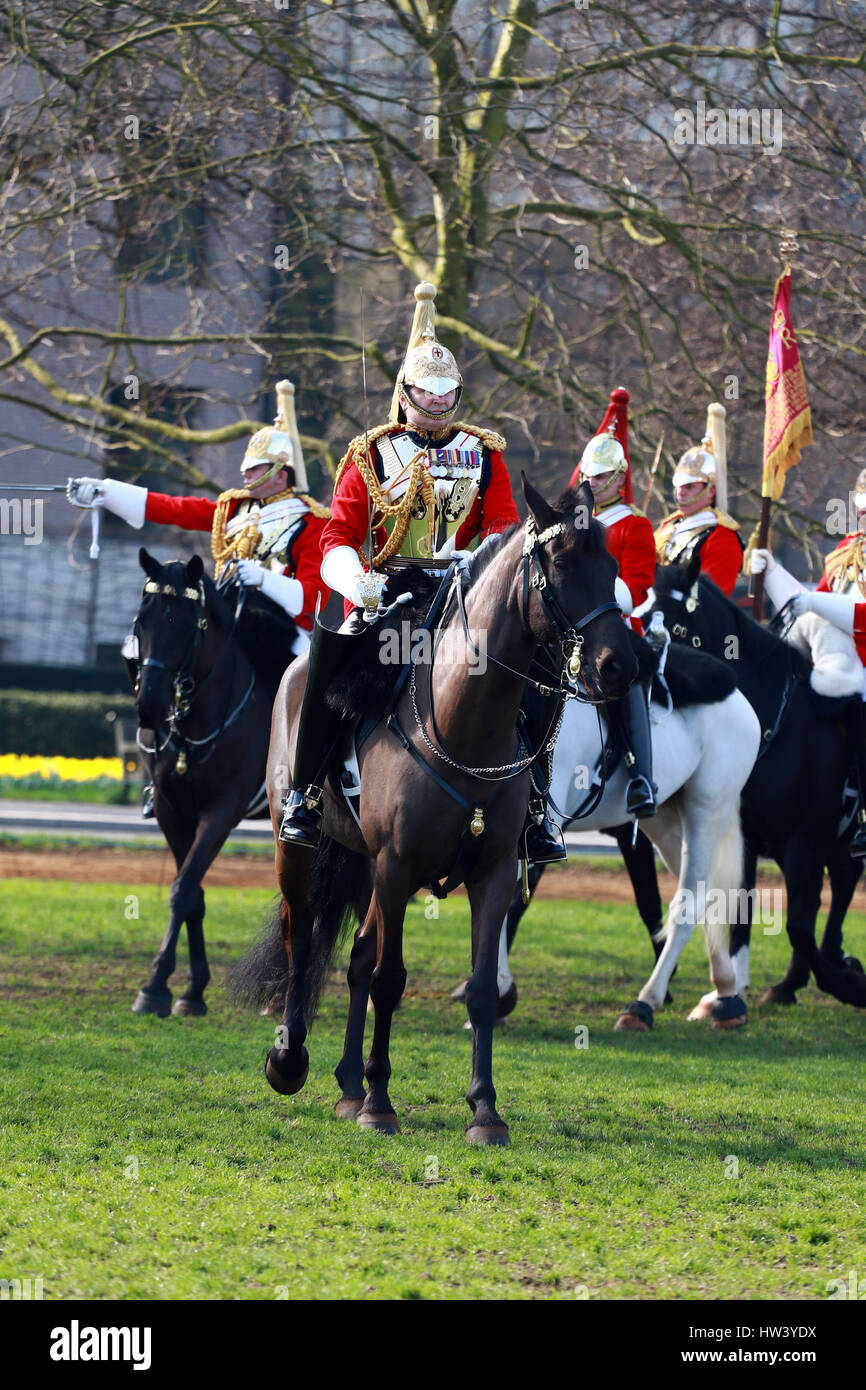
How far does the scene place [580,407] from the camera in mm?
13242

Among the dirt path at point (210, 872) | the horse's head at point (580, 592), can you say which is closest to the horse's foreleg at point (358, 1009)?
the horse's head at point (580, 592)

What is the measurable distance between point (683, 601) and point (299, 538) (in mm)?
2306

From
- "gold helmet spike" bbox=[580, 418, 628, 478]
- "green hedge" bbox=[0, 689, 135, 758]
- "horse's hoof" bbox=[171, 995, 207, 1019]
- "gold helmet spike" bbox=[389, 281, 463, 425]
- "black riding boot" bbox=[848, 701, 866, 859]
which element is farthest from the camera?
"green hedge" bbox=[0, 689, 135, 758]

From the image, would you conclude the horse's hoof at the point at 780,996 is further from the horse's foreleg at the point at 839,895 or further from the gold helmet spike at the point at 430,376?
the gold helmet spike at the point at 430,376

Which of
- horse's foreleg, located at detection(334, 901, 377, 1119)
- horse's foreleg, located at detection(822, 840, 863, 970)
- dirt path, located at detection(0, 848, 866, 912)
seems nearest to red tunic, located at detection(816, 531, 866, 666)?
horse's foreleg, located at detection(822, 840, 863, 970)

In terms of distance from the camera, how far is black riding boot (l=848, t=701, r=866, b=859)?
10.0 metres

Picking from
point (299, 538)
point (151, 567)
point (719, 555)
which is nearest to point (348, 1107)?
point (151, 567)

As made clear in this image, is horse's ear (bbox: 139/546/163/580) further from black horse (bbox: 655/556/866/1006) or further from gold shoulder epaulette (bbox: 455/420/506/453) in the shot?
black horse (bbox: 655/556/866/1006)

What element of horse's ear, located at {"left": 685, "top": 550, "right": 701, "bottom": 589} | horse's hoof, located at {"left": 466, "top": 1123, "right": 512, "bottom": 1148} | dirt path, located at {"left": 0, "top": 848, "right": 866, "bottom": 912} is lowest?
dirt path, located at {"left": 0, "top": 848, "right": 866, "bottom": 912}

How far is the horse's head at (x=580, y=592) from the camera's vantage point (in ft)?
18.1

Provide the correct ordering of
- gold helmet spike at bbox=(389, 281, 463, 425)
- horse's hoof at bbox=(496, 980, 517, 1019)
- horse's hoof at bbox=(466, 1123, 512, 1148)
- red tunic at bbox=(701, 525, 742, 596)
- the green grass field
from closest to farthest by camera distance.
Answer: the green grass field, horse's hoof at bbox=(466, 1123, 512, 1148), gold helmet spike at bbox=(389, 281, 463, 425), horse's hoof at bbox=(496, 980, 517, 1019), red tunic at bbox=(701, 525, 742, 596)

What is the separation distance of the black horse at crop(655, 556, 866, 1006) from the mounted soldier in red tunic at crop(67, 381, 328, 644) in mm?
2462

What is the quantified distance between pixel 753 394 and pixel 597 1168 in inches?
410
